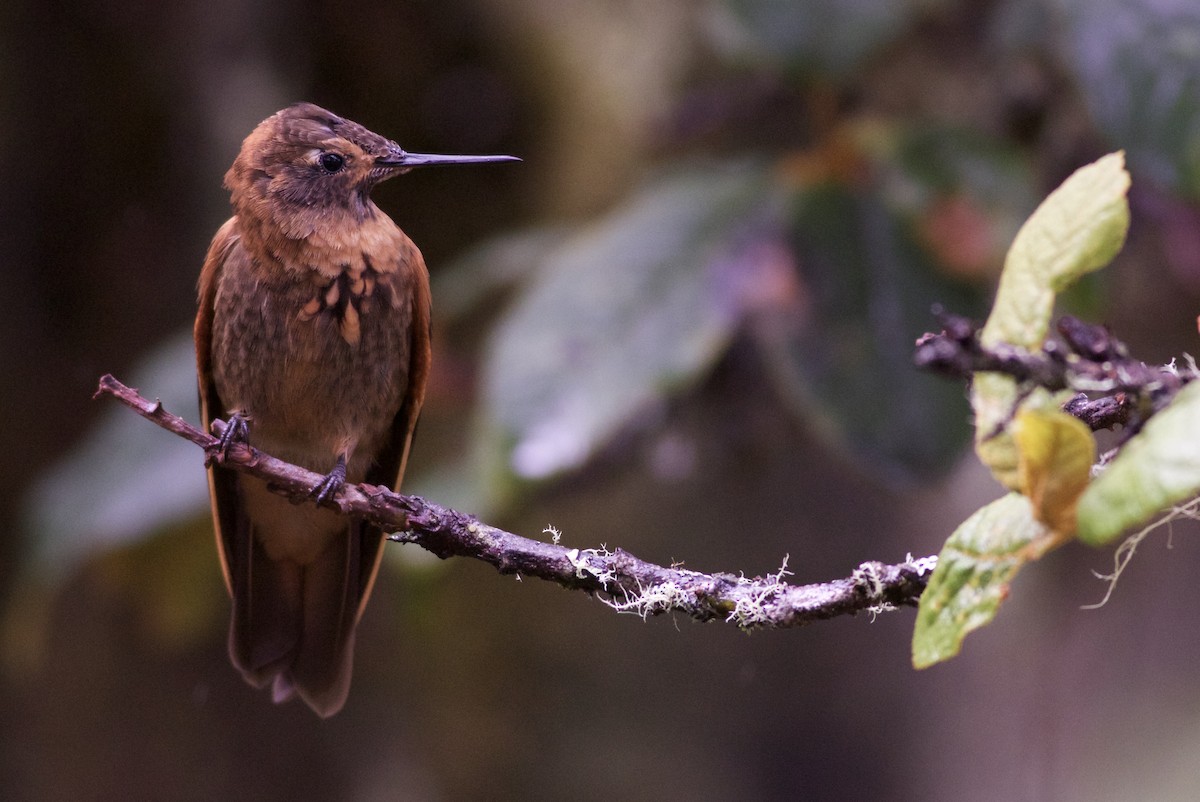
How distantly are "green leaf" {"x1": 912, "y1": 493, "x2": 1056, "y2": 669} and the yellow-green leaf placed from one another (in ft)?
0.07

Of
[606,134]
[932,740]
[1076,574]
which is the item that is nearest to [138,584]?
[606,134]

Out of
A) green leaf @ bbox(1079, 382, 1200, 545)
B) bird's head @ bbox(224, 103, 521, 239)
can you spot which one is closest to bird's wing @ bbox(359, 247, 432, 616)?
bird's head @ bbox(224, 103, 521, 239)

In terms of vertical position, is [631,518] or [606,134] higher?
[606,134]

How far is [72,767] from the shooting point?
3.78 m

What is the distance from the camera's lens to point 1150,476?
2.29ft

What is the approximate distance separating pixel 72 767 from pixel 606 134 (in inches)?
102

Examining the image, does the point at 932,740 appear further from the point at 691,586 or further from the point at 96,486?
the point at 691,586

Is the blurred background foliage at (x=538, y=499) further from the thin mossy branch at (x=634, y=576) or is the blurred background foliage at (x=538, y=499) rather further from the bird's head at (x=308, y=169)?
the thin mossy branch at (x=634, y=576)

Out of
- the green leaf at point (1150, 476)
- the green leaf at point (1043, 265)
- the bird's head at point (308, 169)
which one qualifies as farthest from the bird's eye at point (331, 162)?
the green leaf at point (1150, 476)

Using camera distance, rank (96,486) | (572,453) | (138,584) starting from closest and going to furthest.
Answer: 1. (572,453)
2. (96,486)
3. (138,584)

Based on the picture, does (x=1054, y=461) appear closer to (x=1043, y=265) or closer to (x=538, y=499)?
(x=1043, y=265)

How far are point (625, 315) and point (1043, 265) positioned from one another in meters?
1.74

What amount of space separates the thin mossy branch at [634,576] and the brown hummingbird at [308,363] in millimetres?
439

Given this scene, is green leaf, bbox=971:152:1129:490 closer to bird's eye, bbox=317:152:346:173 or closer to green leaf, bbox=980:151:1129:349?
green leaf, bbox=980:151:1129:349
